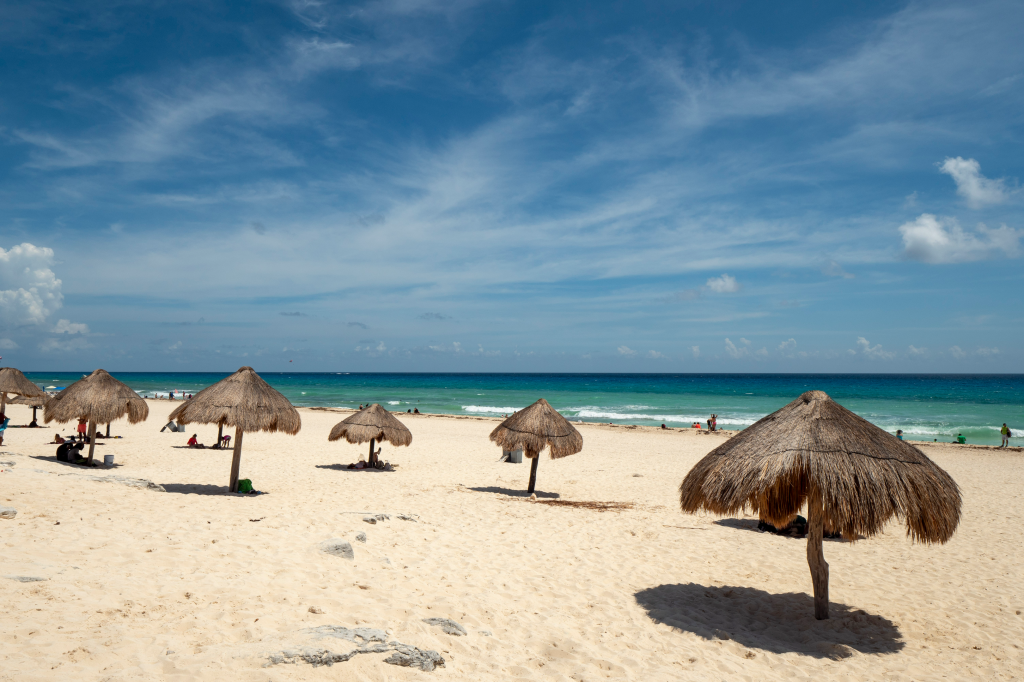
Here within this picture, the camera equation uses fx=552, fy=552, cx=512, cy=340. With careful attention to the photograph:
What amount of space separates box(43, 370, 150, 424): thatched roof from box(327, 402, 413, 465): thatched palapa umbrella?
16.3 ft

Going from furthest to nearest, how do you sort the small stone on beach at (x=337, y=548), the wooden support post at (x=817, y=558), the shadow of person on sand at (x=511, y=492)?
the shadow of person on sand at (x=511, y=492) < the small stone on beach at (x=337, y=548) < the wooden support post at (x=817, y=558)

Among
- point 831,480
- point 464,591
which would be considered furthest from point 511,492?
point 831,480

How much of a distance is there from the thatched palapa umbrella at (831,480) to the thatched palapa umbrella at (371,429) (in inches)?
449

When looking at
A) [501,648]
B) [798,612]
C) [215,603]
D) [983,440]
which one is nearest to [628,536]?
[798,612]

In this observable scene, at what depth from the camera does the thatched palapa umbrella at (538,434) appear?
43.2 ft

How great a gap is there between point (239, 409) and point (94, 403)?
488 centimetres

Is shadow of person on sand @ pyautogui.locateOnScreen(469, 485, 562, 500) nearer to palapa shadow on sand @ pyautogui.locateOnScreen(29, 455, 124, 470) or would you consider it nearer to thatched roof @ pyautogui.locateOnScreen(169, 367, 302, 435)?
thatched roof @ pyautogui.locateOnScreen(169, 367, 302, 435)

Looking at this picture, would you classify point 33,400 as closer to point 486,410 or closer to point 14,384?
point 14,384

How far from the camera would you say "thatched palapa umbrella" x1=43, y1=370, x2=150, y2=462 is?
43.0 ft

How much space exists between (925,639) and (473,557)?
5.67 meters

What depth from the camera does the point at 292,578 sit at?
6.36m

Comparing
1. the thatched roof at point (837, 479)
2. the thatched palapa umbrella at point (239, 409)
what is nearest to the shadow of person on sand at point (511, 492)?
the thatched palapa umbrella at point (239, 409)

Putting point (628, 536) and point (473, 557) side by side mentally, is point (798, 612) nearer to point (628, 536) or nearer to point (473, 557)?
point (628, 536)

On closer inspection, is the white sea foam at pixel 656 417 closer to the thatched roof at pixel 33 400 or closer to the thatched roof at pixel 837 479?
the thatched roof at pixel 33 400
